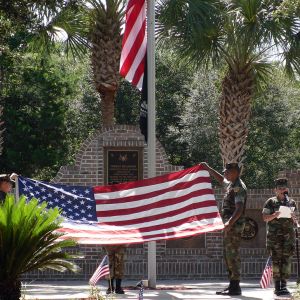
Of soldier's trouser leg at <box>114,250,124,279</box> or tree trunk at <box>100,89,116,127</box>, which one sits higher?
tree trunk at <box>100,89,116,127</box>

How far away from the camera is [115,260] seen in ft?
42.6

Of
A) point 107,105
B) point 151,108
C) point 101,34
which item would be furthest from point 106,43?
point 151,108

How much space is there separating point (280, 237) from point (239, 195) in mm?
799

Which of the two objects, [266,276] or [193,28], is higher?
[193,28]

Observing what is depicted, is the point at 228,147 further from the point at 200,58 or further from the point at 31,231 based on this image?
the point at 31,231

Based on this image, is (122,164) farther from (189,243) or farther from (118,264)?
(118,264)

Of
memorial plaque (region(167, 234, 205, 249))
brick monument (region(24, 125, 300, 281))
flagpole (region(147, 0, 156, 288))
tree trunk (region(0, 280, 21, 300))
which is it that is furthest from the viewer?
memorial plaque (region(167, 234, 205, 249))

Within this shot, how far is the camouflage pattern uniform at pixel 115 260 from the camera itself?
1297 cm

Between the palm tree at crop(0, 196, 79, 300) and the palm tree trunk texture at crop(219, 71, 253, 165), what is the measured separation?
1300 cm

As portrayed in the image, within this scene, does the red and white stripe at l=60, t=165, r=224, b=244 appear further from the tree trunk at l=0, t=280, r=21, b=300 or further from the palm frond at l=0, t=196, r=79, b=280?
the tree trunk at l=0, t=280, r=21, b=300

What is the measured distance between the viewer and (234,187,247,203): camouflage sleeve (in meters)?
12.2

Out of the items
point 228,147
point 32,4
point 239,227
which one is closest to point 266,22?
point 228,147

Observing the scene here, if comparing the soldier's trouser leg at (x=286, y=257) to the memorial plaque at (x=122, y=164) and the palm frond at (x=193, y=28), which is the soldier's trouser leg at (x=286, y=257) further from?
the palm frond at (x=193, y=28)

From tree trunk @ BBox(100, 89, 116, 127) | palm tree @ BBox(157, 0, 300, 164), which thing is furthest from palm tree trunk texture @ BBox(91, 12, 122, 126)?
palm tree @ BBox(157, 0, 300, 164)
